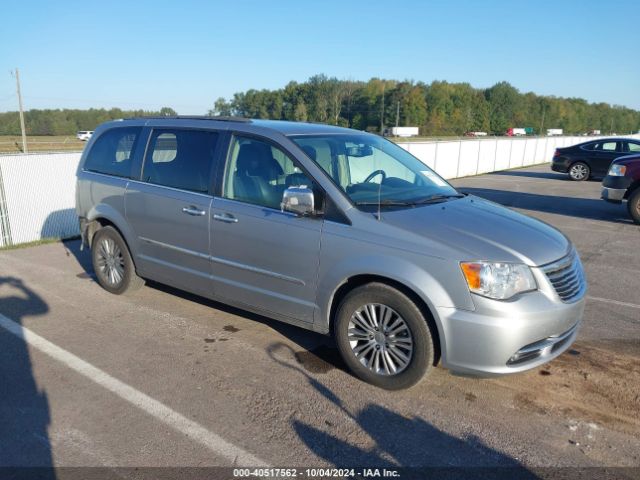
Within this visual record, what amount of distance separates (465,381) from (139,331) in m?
2.90

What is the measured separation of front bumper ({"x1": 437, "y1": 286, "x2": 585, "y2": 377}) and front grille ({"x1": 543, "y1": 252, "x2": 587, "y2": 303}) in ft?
0.29

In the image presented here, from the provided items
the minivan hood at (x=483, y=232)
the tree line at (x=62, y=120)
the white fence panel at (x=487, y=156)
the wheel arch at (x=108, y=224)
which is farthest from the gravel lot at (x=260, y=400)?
the tree line at (x=62, y=120)

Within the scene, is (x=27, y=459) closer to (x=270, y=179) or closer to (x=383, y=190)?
(x=270, y=179)

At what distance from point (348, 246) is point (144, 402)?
178cm

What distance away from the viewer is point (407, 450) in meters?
3.02

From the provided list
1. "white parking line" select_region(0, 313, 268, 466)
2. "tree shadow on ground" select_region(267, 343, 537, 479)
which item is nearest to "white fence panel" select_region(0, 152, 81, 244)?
"white parking line" select_region(0, 313, 268, 466)

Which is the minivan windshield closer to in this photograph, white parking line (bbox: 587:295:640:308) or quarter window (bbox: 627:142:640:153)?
white parking line (bbox: 587:295:640:308)

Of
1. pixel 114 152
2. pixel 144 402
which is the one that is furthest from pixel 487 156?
pixel 144 402

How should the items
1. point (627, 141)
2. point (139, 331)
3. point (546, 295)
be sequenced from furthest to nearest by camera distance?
point (627, 141) → point (139, 331) → point (546, 295)

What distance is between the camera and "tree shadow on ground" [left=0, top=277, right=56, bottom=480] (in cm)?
287

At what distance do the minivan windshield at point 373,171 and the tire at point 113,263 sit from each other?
2.47 m

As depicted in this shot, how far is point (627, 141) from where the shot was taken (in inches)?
724

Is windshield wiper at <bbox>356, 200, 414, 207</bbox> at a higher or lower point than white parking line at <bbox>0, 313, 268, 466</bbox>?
higher

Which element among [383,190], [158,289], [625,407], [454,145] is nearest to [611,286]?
[625,407]
